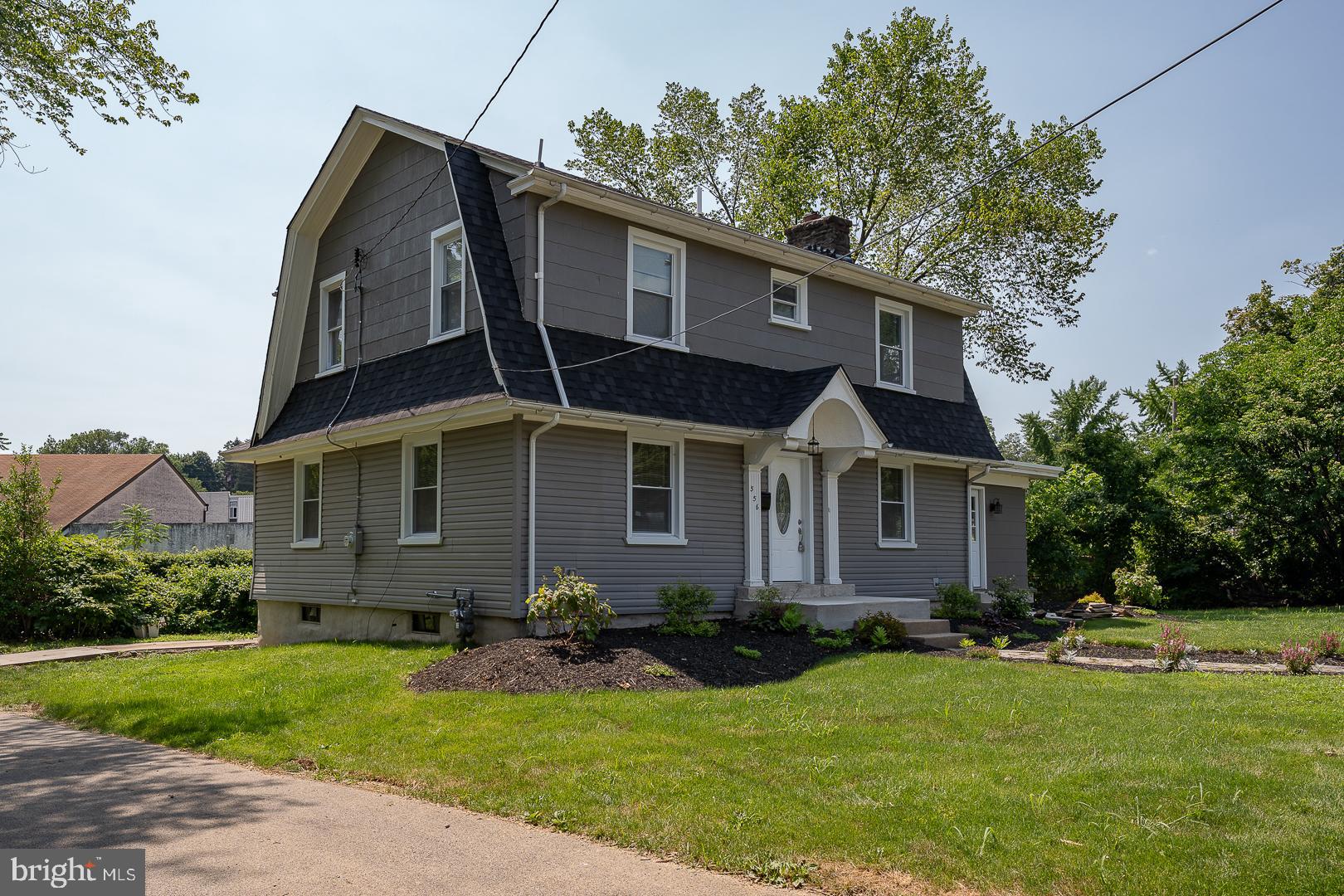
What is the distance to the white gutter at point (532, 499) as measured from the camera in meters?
12.2

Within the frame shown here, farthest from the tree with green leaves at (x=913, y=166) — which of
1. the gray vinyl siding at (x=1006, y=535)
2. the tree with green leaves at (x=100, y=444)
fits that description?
the tree with green leaves at (x=100, y=444)

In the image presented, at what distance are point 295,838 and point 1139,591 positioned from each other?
73.9 feet

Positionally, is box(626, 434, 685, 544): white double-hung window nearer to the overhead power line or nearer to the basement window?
the overhead power line

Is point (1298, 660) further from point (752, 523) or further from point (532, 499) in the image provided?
point (532, 499)

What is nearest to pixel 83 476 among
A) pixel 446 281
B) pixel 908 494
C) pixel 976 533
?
pixel 446 281

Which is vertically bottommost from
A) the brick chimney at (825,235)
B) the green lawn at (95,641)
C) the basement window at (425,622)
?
the green lawn at (95,641)

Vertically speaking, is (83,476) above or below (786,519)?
above

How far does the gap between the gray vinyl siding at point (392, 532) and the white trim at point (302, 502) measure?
3.4 inches

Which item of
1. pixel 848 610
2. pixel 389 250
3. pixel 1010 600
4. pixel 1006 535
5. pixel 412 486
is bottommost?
pixel 1010 600

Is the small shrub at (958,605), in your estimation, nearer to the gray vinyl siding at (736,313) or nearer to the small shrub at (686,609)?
the gray vinyl siding at (736,313)

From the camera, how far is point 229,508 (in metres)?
54.3

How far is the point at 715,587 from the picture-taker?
14.3 meters

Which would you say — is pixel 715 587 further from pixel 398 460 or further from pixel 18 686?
pixel 18 686

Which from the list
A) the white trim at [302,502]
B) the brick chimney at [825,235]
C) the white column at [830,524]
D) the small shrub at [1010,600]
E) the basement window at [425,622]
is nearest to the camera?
the basement window at [425,622]
